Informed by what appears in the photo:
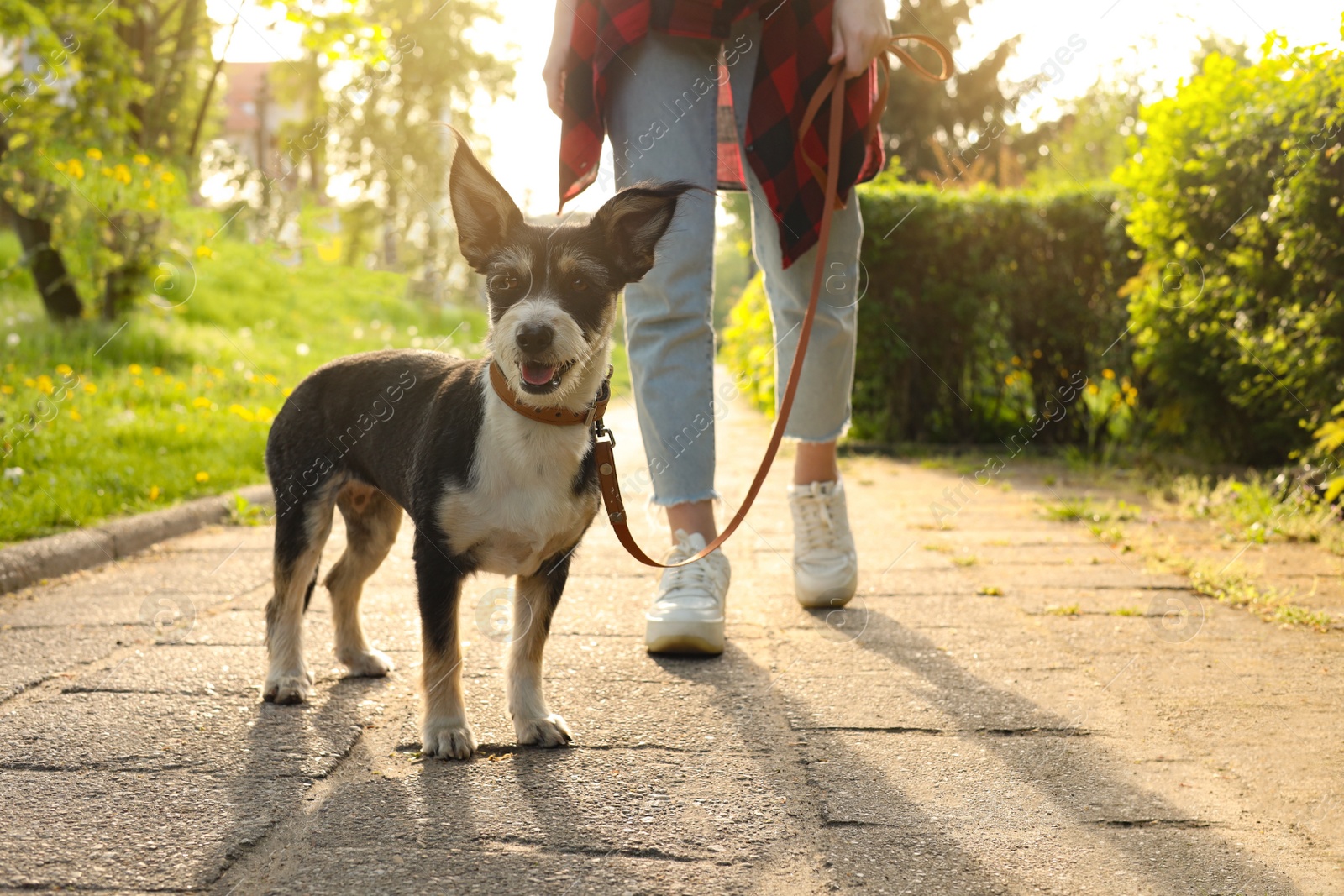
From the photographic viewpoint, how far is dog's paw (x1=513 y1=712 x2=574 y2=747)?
104 inches

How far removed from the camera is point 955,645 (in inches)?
137

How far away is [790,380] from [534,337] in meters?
0.83

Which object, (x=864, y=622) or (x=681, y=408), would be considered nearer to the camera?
(x=681, y=408)

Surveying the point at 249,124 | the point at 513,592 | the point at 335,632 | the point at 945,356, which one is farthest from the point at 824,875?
the point at 249,124

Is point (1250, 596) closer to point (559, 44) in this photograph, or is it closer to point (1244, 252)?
point (1244, 252)

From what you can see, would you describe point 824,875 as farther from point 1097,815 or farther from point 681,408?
point 681,408

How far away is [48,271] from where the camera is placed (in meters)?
9.66

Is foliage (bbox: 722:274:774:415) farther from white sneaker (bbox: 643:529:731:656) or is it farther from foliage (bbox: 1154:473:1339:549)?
white sneaker (bbox: 643:529:731:656)

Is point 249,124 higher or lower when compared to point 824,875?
higher

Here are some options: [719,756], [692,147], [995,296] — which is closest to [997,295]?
[995,296]

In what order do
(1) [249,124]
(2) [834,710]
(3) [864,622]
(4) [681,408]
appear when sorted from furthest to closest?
(1) [249,124], (3) [864,622], (4) [681,408], (2) [834,710]

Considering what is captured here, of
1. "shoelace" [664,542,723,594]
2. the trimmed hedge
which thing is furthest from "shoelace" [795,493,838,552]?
the trimmed hedge

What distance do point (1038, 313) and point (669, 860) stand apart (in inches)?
282

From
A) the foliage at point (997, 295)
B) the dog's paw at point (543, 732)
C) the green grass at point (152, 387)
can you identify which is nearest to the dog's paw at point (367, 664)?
the dog's paw at point (543, 732)
